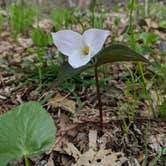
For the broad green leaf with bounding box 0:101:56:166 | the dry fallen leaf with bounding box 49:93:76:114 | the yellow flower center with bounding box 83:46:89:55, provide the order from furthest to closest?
the dry fallen leaf with bounding box 49:93:76:114, the yellow flower center with bounding box 83:46:89:55, the broad green leaf with bounding box 0:101:56:166

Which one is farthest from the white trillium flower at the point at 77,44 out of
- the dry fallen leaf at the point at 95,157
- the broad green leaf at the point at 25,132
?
the dry fallen leaf at the point at 95,157

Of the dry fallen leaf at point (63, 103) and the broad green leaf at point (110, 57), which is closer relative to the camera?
the broad green leaf at point (110, 57)

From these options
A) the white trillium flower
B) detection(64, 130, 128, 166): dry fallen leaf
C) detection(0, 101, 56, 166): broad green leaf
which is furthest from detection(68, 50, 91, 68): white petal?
detection(64, 130, 128, 166): dry fallen leaf

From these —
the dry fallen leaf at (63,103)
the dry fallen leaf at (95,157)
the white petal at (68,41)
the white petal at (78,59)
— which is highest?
the white petal at (68,41)

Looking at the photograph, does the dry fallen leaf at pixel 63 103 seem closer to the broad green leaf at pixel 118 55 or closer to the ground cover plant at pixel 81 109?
the ground cover plant at pixel 81 109

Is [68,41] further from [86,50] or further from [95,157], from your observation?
[95,157]

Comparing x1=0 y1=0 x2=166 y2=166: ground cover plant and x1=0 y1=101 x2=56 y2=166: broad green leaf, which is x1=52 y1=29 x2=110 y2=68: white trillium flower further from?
x1=0 y1=101 x2=56 y2=166: broad green leaf
